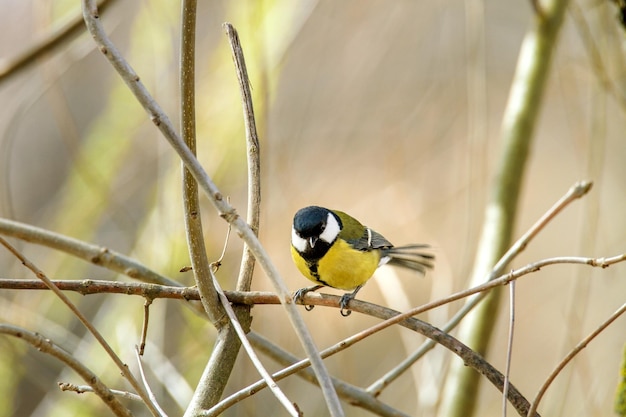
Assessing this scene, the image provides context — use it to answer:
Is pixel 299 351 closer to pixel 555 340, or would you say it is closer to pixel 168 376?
pixel 168 376

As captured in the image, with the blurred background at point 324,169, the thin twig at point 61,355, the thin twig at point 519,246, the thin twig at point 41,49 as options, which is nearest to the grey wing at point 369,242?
the blurred background at point 324,169

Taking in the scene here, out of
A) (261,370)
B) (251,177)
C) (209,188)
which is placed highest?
(251,177)

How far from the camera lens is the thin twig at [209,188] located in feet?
2.37

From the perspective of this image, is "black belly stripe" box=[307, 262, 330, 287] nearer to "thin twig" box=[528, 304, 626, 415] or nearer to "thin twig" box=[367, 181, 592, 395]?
"thin twig" box=[367, 181, 592, 395]

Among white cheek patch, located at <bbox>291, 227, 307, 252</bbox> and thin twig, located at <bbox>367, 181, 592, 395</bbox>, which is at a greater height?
white cheek patch, located at <bbox>291, 227, 307, 252</bbox>

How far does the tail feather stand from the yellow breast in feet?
0.45

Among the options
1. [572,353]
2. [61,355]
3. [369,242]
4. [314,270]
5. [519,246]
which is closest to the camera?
[572,353]

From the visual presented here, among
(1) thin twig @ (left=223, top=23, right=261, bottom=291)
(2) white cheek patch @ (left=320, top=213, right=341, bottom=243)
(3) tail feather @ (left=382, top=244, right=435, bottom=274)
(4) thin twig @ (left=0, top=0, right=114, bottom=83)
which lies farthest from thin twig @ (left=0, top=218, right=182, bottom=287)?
(3) tail feather @ (left=382, top=244, right=435, bottom=274)

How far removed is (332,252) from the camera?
1.94 metres

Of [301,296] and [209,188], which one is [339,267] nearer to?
[301,296]

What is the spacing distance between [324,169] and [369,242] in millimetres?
1269

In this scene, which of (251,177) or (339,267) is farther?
(339,267)

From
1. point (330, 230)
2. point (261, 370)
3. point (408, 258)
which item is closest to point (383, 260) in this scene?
point (408, 258)

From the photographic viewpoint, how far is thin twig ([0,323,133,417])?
0.88m
